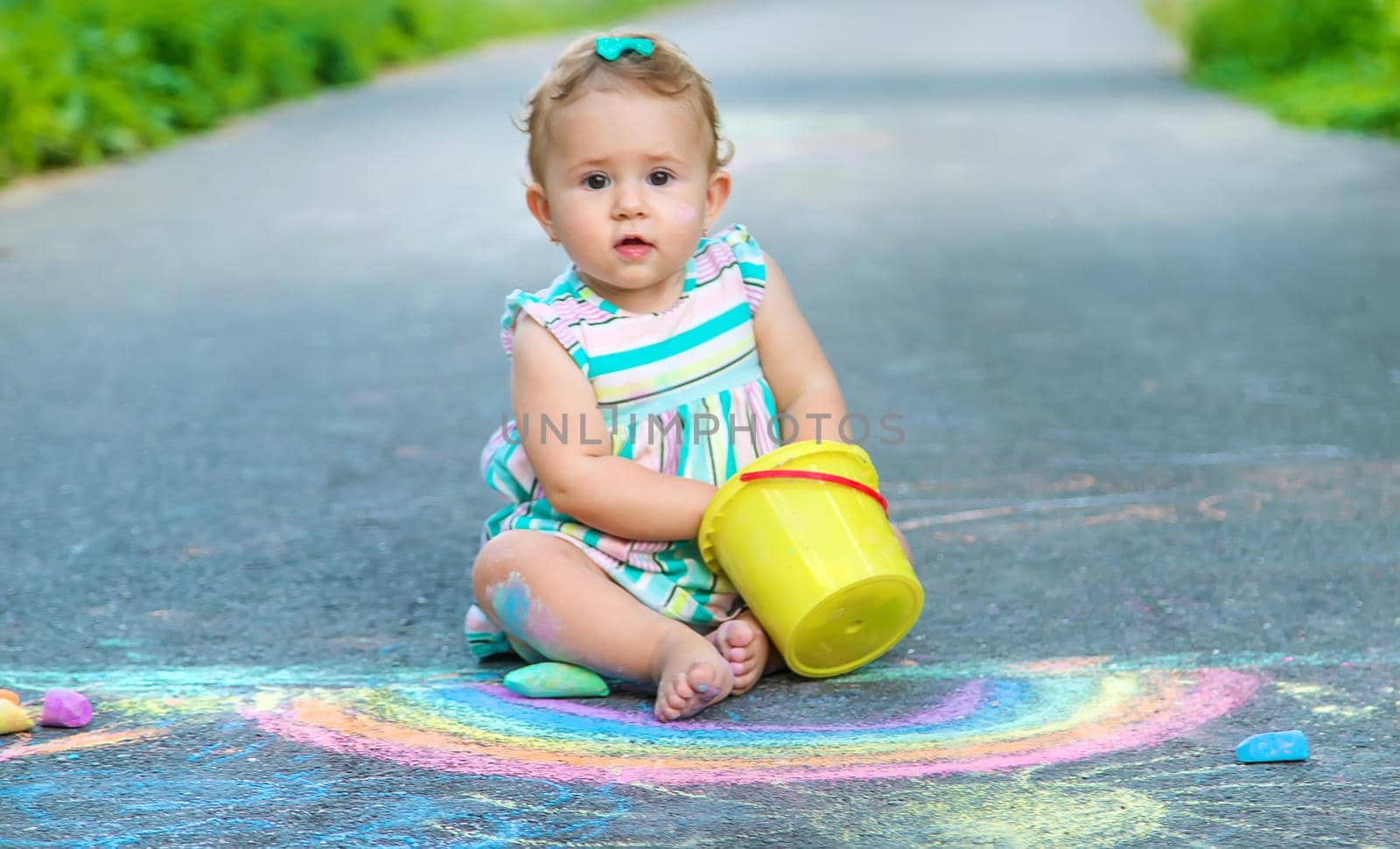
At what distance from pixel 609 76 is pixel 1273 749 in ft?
4.37

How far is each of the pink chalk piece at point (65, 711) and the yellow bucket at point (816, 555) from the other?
2.94ft

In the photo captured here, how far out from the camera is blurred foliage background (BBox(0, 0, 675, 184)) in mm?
8930

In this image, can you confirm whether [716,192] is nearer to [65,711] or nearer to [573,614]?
[573,614]

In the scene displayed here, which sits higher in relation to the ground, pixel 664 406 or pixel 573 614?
pixel 664 406

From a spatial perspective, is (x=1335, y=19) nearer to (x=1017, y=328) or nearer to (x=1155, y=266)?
(x=1155, y=266)

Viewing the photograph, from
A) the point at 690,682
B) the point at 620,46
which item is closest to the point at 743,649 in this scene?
the point at 690,682

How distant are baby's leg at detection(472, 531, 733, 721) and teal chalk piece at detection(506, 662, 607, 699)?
2 cm

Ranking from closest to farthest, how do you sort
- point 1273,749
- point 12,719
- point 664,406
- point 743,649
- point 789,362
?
point 1273,749 < point 12,719 < point 743,649 < point 664,406 < point 789,362

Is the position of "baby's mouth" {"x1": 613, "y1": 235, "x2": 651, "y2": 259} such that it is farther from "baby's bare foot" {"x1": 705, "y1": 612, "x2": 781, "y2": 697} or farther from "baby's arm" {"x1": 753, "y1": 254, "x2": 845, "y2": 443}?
"baby's bare foot" {"x1": 705, "y1": 612, "x2": 781, "y2": 697}

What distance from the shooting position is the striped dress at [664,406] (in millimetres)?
2738

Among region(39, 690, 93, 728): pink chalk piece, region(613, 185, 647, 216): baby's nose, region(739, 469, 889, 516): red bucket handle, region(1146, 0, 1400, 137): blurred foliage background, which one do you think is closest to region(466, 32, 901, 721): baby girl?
region(613, 185, 647, 216): baby's nose

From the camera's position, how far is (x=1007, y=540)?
11.1ft

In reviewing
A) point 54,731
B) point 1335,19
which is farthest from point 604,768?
point 1335,19

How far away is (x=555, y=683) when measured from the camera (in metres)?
2.61
